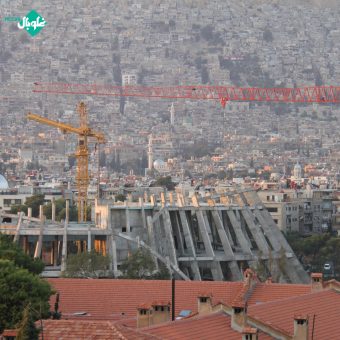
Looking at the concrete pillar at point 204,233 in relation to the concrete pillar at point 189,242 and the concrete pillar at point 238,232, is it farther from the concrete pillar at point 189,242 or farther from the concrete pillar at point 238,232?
the concrete pillar at point 238,232

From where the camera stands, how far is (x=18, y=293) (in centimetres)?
2995

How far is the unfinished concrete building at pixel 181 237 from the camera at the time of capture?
5894 cm

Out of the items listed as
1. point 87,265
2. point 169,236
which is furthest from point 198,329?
point 169,236

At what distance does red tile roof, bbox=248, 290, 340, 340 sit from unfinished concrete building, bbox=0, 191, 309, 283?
71.1 ft

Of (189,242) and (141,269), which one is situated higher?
(189,242)

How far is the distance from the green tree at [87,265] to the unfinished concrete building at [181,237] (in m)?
2.08

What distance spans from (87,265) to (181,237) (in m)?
17.8

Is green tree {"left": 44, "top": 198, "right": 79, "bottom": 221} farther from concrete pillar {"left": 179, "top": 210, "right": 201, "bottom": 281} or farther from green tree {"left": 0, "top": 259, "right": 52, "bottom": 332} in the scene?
green tree {"left": 0, "top": 259, "right": 52, "bottom": 332}

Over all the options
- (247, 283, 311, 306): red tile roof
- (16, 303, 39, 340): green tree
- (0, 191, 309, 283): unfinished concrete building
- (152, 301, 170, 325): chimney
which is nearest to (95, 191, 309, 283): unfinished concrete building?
(0, 191, 309, 283): unfinished concrete building

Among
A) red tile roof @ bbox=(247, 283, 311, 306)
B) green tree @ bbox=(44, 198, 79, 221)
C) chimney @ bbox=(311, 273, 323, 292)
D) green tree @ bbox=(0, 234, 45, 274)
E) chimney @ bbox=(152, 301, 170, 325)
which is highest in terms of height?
green tree @ bbox=(44, 198, 79, 221)

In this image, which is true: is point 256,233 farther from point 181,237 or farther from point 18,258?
point 18,258

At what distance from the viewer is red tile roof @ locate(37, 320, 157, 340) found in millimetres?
23098

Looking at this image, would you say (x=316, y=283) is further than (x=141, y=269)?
No

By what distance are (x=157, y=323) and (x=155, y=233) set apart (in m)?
35.9
